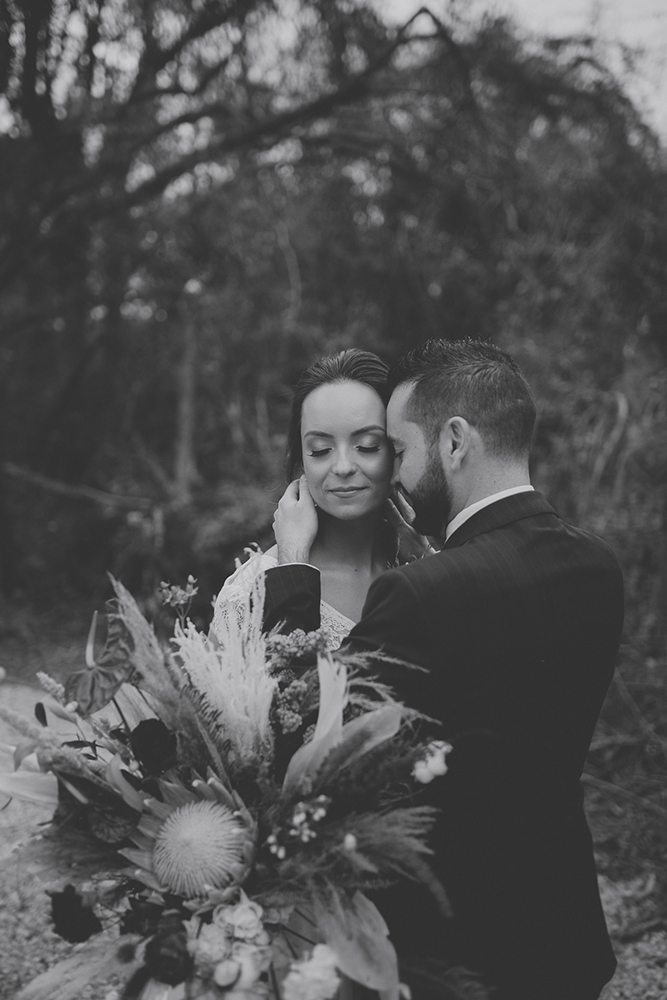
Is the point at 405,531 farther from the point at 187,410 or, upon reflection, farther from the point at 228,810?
the point at 187,410

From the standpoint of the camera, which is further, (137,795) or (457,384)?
(457,384)

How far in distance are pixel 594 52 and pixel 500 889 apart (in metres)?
7.67

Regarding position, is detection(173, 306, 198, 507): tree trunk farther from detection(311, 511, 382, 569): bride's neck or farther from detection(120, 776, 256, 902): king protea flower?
detection(120, 776, 256, 902): king protea flower

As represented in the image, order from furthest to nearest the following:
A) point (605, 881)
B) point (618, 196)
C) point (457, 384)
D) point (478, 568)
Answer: point (618, 196) → point (605, 881) → point (457, 384) → point (478, 568)

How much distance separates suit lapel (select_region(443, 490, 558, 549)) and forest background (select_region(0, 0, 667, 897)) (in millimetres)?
3536

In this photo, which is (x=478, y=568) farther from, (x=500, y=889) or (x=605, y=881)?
(x=605, y=881)

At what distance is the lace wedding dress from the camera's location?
2026 millimetres

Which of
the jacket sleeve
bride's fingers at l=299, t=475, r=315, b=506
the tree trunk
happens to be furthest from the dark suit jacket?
the tree trunk

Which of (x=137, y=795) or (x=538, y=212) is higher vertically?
(x=538, y=212)

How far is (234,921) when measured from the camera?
125cm

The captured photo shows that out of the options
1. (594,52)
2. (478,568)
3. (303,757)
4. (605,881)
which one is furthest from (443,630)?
(594,52)

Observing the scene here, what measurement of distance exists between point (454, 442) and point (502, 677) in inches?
20.3

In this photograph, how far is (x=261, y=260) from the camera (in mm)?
8234

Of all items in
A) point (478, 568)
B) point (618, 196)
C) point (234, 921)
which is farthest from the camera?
point (618, 196)
